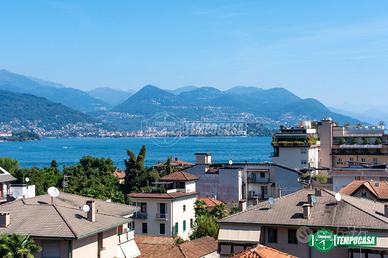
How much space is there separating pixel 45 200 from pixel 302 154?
45.3 meters

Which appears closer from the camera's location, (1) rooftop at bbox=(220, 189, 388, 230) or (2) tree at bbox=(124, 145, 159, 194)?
(1) rooftop at bbox=(220, 189, 388, 230)

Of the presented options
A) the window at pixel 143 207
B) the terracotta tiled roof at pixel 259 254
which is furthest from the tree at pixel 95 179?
the terracotta tiled roof at pixel 259 254

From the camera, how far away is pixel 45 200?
30062mm

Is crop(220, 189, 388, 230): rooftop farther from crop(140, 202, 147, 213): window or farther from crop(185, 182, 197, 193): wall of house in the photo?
crop(185, 182, 197, 193): wall of house

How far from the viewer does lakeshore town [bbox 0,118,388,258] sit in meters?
26.5

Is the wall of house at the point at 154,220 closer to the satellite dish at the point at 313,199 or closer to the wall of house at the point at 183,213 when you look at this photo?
the wall of house at the point at 183,213

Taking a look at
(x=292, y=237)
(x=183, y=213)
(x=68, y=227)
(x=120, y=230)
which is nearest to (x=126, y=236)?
(x=120, y=230)

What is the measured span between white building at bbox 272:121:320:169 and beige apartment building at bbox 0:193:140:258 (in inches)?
1693

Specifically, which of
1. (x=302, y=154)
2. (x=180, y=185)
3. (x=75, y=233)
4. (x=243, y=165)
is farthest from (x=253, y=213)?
(x=302, y=154)

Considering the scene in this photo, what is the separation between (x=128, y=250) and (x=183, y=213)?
2320cm

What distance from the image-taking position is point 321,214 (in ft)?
96.1

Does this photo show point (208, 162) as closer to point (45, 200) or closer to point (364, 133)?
point (364, 133)

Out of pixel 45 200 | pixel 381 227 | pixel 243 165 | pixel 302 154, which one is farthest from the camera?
pixel 302 154

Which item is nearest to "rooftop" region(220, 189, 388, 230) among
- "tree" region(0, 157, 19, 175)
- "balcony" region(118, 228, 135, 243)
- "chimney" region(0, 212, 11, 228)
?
"balcony" region(118, 228, 135, 243)
